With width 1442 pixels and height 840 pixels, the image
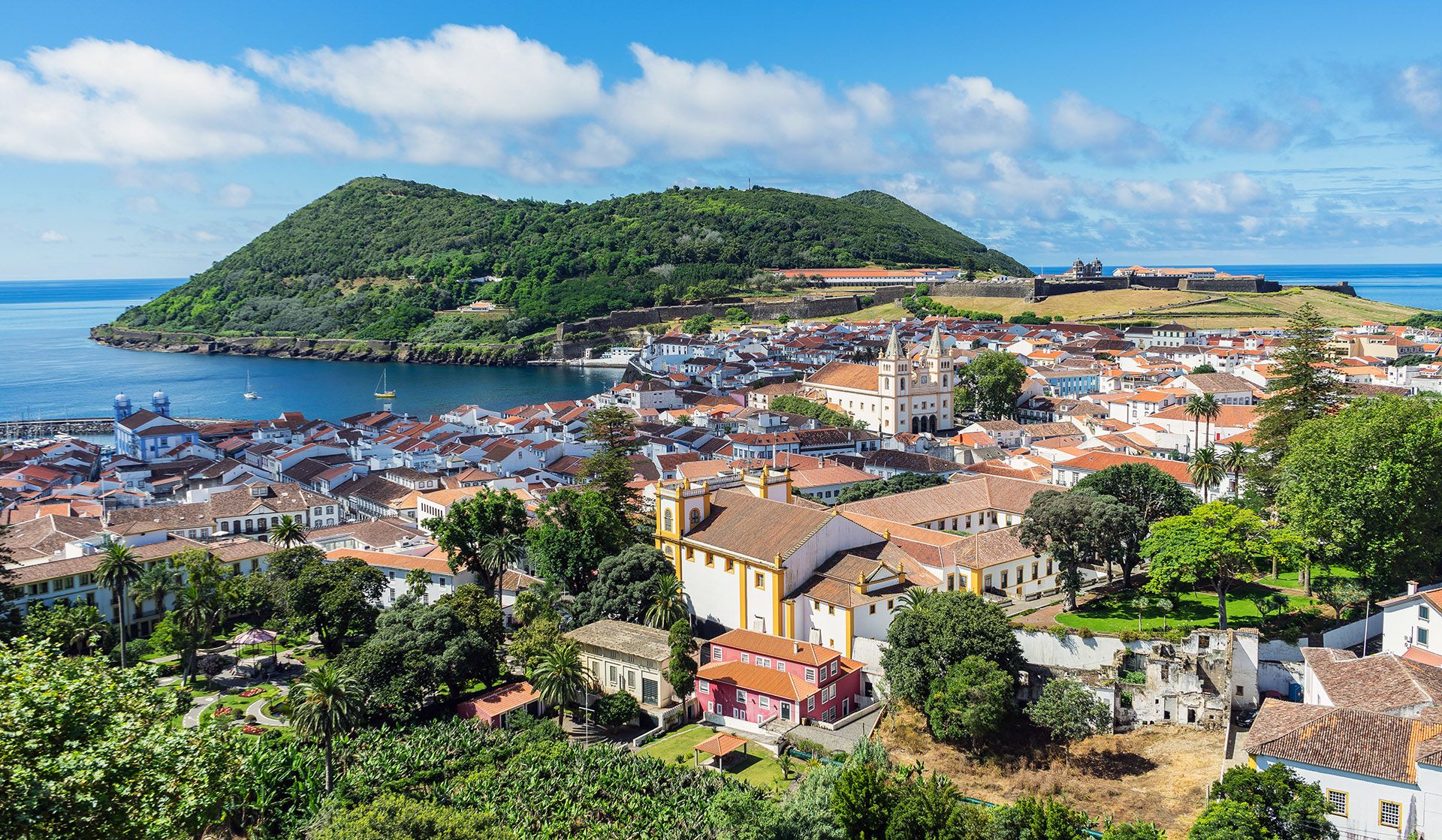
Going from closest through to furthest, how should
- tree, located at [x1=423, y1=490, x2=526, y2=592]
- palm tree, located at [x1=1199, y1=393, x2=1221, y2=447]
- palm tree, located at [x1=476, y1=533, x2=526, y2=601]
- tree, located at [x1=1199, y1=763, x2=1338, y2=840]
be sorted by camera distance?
tree, located at [x1=1199, y1=763, x2=1338, y2=840], palm tree, located at [x1=476, y1=533, x2=526, y2=601], tree, located at [x1=423, y1=490, x2=526, y2=592], palm tree, located at [x1=1199, y1=393, x2=1221, y2=447]

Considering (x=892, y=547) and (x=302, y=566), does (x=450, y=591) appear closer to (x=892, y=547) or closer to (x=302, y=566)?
(x=302, y=566)

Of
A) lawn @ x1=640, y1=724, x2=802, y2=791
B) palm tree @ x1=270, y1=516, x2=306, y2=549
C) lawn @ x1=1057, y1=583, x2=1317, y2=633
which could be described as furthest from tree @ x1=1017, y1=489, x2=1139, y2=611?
palm tree @ x1=270, y1=516, x2=306, y2=549

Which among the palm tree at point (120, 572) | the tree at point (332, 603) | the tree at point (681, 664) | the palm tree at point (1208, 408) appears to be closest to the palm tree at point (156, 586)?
the palm tree at point (120, 572)

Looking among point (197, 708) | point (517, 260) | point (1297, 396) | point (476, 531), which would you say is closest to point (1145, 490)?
point (1297, 396)

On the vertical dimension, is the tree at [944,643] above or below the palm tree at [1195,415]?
below

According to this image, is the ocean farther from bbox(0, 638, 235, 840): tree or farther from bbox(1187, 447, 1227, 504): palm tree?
bbox(0, 638, 235, 840): tree

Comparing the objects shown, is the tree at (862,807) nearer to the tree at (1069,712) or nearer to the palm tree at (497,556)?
the tree at (1069,712)
